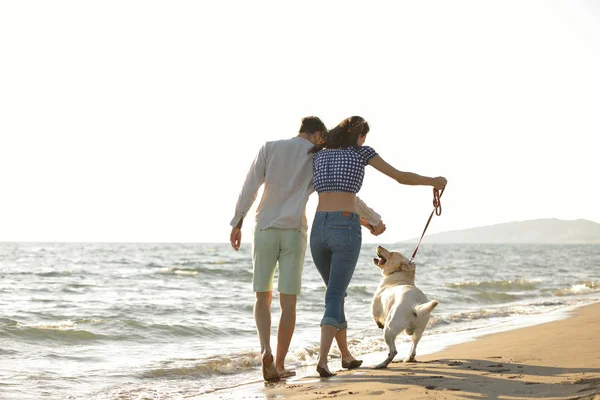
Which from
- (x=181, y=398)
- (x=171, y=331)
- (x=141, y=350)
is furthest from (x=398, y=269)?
(x=171, y=331)

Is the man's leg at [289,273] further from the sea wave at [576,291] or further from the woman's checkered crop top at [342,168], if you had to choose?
the sea wave at [576,291]

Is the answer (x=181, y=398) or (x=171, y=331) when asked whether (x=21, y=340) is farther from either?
(x=181, y=398)

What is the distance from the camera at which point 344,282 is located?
15.4 ft

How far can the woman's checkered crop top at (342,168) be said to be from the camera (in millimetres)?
4566

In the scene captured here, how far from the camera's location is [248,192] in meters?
4.82

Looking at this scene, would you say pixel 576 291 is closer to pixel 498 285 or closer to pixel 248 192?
pixel 498 285

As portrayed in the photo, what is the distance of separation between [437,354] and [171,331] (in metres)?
3.98

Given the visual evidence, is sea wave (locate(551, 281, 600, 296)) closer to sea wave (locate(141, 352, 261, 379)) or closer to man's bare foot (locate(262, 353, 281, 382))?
sea wave (locate(141, 352, 261, 379))

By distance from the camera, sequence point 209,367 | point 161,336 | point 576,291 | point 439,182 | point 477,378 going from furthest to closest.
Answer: point 576,291 < point 161,336 < point 209,367 < point 439,182 < point 477,378

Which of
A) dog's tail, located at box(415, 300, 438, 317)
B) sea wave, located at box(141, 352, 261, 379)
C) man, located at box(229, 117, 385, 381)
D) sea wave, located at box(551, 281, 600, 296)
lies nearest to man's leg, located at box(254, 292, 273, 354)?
man, located at box(229, 117, 385, 381)

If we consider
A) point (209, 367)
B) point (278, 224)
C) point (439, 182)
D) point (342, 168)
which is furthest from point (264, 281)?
point (209, 367)

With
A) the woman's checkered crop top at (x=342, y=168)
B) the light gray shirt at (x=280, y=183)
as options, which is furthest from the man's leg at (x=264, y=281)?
the woman's checkered crop top at (x=342, y=168)

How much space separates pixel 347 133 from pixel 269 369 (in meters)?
1.84

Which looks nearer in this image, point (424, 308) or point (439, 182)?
point (439, 182)
